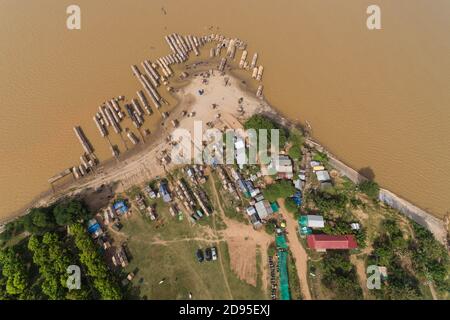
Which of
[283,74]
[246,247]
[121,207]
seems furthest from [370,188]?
[121,207]

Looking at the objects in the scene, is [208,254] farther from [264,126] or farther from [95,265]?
[264,126]

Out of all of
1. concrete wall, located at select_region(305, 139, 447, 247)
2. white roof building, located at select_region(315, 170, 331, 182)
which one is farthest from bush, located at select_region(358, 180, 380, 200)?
white roof building, located at select_region(315, 170, 331, 182)

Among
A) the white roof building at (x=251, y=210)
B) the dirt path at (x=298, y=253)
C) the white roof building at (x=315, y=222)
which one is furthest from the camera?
the white roof building at (x=251, y=210)

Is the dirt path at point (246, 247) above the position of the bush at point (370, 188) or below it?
below

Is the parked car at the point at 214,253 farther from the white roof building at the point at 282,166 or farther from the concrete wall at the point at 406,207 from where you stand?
the concrete wall at the point at 406,207

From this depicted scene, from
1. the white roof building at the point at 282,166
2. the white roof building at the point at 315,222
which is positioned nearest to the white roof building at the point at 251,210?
the white roof building at the point at 282,166

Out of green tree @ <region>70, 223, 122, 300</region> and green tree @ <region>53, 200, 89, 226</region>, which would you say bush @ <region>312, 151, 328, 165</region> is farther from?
green tree @ <region>53, 200, 89, 226</region>
